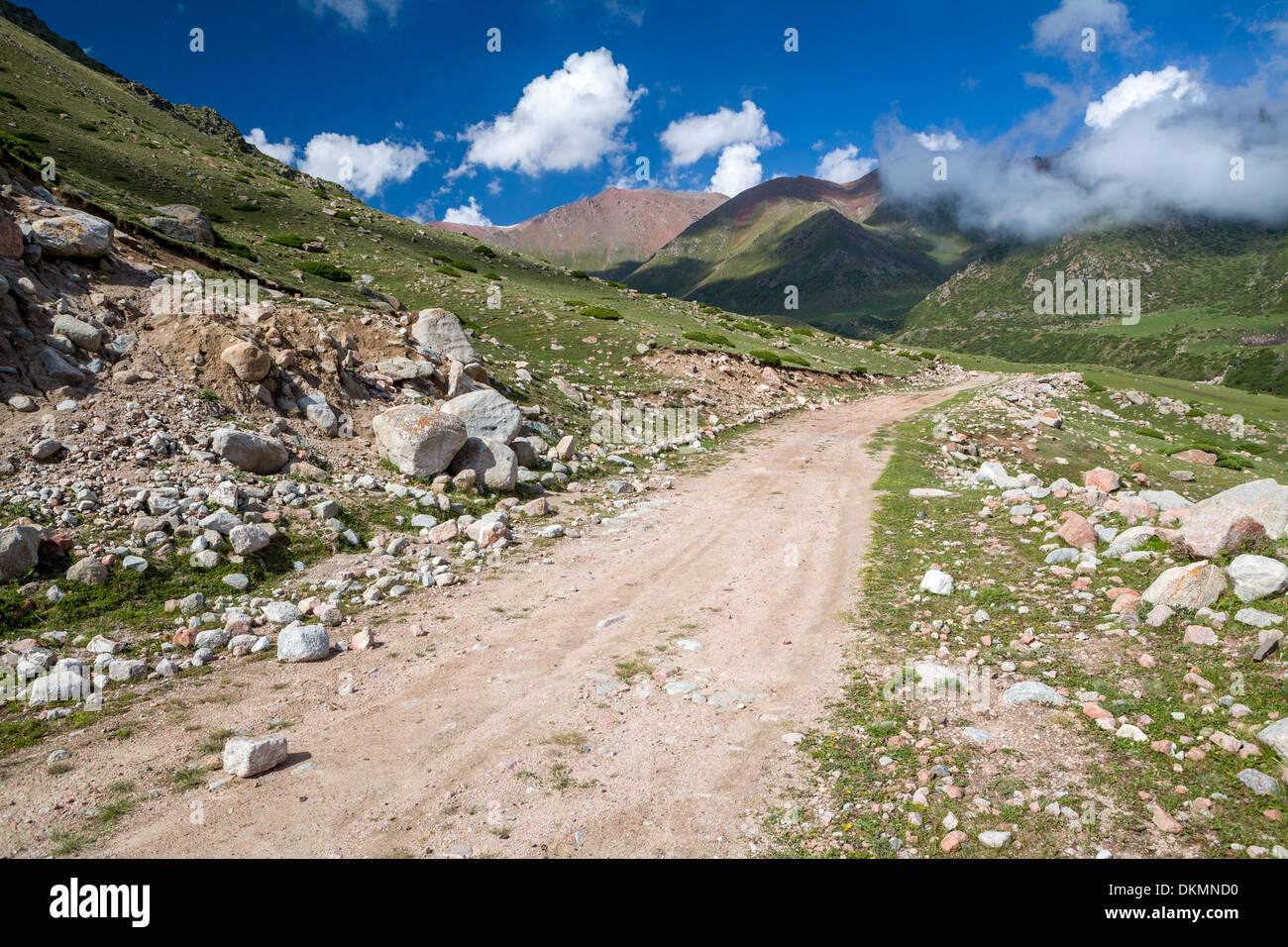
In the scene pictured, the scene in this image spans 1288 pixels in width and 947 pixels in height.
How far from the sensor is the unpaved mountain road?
195 inches

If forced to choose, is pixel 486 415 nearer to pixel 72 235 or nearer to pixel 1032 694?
pixel 72 235

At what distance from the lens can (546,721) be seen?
22.1 ft

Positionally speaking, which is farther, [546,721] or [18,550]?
[18,550]

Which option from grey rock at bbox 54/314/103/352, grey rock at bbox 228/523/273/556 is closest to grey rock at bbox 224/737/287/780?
grey rock at bbox 228/523/273/556

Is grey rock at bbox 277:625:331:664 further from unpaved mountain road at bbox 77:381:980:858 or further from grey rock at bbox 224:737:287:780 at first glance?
grey rock at bbox 224:737:287:780

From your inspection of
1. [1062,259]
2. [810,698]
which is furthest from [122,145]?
[1062,259]

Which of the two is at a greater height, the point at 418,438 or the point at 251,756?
the point at 418,438

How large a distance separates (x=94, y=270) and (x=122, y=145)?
175 feet

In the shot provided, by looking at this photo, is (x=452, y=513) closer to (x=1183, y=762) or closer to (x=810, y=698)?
(x=810, y=698)

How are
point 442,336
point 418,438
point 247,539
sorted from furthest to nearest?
point 442,336 → point 418,438 → point 247,539

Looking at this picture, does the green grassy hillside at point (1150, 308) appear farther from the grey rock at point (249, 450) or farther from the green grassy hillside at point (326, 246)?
the grey rock at point (249, 450)

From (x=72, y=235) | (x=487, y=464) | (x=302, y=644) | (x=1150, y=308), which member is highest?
(x=1150, y=308)

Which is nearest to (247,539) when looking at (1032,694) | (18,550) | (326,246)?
(18,550)

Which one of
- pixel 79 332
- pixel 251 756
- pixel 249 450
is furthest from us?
pixel 79 332
